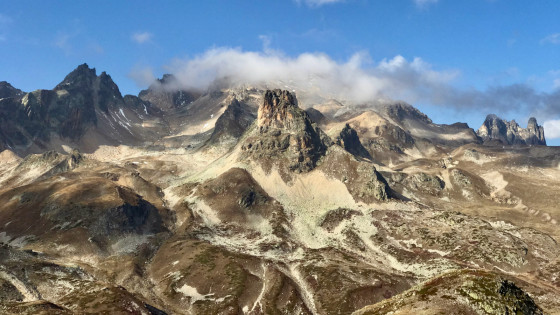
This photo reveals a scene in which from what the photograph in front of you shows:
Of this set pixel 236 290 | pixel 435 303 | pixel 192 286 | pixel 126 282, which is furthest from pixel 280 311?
pixel 435 303

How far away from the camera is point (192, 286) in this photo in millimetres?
198750

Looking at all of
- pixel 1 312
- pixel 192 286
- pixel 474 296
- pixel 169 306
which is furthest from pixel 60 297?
pixel 474 296

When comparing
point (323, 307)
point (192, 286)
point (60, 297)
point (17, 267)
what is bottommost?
point (323, 307)

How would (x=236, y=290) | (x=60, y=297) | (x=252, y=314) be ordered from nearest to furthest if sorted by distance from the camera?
(x=60, y=297) → (x=252, y=314) → (x=236, y=290)

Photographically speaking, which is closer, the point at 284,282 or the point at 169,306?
the point at 169,306

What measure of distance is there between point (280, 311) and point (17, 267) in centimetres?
10666

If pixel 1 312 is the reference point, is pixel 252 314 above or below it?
below

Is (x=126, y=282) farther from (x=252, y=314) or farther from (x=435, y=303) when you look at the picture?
(x=435, y=303)

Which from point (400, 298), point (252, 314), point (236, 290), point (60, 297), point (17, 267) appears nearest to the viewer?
point (400, 298)

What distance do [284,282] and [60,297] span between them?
10039 cm

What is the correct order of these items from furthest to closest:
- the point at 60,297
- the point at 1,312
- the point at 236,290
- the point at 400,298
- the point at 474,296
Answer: the point at 236,290 → the point at 60,297 → the point at 1,312 → the point at 400,298 → the point at 474,296

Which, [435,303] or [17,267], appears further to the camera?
[17,267]

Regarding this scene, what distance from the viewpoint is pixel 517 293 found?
62.9 metres

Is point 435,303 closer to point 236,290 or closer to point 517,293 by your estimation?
point 517,293
